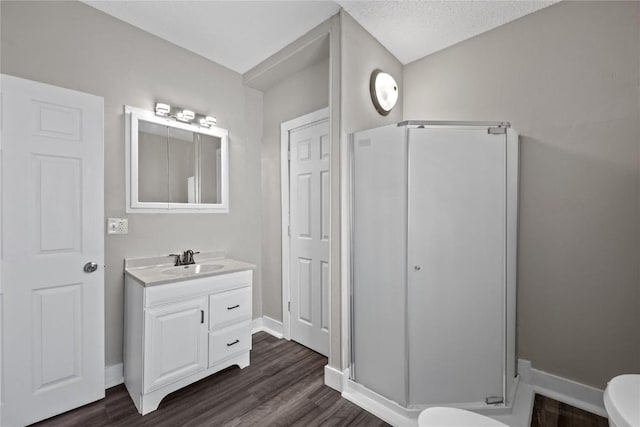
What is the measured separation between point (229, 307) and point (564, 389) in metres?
2.41

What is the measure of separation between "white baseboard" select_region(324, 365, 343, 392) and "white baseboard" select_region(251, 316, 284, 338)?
0.90 m

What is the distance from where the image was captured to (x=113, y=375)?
6.53ft

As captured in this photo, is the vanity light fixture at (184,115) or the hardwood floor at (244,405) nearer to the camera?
the hardwood floor at (244,405)

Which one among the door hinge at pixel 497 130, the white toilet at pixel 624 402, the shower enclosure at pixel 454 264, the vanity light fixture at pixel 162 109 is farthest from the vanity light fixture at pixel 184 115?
the white toilet at pixel 624 402

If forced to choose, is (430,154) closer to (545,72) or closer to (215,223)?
(545,72)

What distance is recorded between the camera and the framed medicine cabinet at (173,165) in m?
2.08

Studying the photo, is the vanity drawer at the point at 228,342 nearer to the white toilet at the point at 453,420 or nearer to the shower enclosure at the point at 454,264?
the shower enclosure at the point at 454,264

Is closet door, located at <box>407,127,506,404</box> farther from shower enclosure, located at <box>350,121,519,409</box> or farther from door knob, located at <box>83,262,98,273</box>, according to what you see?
door knob, located at <box>83,262,98,273</box>

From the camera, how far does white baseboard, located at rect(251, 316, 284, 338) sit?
285 centimetres

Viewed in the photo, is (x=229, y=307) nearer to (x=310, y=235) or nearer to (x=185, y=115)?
(x=310, y=235)

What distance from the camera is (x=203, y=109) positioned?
2.50 m

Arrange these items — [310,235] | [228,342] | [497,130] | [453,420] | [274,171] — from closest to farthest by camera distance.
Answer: [453,420] < [497,130] < [228,342] < [310,235] < [274,171]

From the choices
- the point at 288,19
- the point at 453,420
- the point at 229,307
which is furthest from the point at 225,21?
the point at 453,420

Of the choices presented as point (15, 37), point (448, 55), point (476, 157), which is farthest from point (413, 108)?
point (15, 37)
